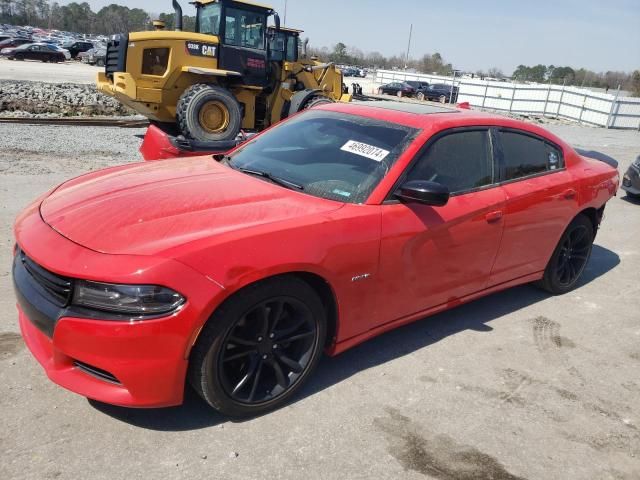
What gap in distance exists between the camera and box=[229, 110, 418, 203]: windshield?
329 centimetres

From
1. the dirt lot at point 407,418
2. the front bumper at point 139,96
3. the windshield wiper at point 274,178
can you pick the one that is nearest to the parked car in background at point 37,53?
the front bumper at point 139,96

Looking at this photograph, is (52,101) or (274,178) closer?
(274,178)

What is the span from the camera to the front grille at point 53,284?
2.41 meters

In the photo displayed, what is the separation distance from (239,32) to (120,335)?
403 inches

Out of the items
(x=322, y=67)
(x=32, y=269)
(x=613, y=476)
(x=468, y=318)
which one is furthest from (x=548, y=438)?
(x=322, y=67)

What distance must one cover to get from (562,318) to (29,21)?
441 ft

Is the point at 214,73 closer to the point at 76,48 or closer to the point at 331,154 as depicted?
the point at 331,154

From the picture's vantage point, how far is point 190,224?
2.66 m

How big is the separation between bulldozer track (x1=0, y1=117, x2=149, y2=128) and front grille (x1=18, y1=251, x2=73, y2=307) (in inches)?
399

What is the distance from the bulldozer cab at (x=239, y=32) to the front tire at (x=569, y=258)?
8.23 m

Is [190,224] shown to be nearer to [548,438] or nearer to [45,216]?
[45,216]

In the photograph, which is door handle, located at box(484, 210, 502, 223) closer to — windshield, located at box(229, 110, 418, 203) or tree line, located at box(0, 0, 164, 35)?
windshield, located at box(229, 110, 418, 203)

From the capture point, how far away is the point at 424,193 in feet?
10.2

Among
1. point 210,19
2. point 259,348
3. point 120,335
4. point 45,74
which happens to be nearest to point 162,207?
point 120,335
